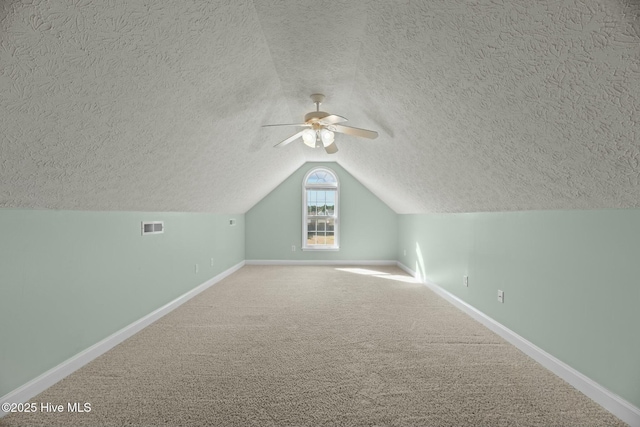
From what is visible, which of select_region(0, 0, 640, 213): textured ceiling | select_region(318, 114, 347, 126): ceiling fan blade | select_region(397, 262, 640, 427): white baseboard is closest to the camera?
select_region(0, 0, 640, 213): textured ceiling

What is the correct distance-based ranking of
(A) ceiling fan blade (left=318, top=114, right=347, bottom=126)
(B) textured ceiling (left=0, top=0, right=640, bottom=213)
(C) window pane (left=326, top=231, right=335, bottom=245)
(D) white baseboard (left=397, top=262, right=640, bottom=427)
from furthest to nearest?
1. (C) window pane (left=326, top=231, right=335, bottom=245)
2. (A) ceiling fan blade (left=318, top=114, right=347, bottom=126)
3. (D) white baseboard (left=397, top=262, right=640, bottom=427)
4. (B) textured ceiling (left=0, top=0, right=640, bottom=213)

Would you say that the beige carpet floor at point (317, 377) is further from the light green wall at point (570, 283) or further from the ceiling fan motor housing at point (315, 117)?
the ceiling fan motor housing at point (315, 117)

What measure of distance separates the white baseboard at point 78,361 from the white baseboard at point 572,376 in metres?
3.44

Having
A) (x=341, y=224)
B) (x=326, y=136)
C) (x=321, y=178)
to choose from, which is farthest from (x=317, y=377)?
(x=321, y=178)

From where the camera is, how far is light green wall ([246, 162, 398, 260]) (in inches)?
236

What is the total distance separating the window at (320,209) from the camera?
6.03 metres

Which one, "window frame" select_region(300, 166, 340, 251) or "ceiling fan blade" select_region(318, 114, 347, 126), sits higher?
"ceiling fan blade" select_region(318, 114, 347, 126)

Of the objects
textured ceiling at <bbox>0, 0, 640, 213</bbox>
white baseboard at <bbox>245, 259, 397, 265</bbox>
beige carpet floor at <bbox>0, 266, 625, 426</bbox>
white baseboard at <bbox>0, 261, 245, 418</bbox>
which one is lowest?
beige carpet floor at <bbox>0, 266, 625, 426</bbox>

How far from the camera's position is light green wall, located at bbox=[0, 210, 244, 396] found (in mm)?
1562

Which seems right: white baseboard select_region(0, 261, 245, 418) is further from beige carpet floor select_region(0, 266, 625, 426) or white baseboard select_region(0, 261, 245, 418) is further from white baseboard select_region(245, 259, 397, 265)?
white baseboard select_region(245, 259, 397, 265)

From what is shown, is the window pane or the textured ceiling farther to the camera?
the window pane

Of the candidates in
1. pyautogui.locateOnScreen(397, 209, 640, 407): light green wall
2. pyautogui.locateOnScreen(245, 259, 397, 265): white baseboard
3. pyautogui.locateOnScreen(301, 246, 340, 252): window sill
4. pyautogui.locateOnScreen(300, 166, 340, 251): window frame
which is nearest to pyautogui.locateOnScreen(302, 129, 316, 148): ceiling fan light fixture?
pyautogui.locateOnScreen(397, 209, 640, 407): light green wall

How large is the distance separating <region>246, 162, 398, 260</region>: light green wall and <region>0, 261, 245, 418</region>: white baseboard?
9.51 ft

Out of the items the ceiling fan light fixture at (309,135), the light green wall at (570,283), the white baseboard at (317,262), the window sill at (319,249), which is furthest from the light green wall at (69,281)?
the light green wall at (570,283)
